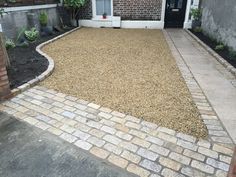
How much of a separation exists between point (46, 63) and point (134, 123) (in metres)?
3.20

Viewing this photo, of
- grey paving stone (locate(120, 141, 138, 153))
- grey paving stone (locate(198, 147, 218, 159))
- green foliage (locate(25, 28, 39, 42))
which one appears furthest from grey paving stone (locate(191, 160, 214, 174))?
green foliage (locate(25, 28, 39, 42))

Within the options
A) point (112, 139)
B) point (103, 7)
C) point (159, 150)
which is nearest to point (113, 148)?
point (112, 139)

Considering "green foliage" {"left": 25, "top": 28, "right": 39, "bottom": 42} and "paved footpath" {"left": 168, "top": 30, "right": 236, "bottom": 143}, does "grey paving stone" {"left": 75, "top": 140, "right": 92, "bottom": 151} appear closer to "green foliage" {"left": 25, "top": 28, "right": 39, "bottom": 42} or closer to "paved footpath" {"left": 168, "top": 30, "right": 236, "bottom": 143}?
"paved footpath" {"left": 168, "top": 30, "right": 236, "bottom": 143}

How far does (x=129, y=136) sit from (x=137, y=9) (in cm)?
873

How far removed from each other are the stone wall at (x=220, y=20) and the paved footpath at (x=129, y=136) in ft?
12.2

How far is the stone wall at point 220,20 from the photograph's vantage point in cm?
659

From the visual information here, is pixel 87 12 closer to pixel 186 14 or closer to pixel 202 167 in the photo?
pixel 186 14

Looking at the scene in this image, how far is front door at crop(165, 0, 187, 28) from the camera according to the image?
10.5 metres

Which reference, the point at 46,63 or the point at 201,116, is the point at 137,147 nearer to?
the point at 201,116

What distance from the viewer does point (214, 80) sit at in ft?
15.6

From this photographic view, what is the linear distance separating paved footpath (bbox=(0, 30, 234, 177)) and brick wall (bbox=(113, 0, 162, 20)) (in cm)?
741

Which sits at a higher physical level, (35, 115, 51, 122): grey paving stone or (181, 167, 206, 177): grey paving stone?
(35, 115, 51, 122): grey paving stone

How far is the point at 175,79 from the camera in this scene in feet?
15.8

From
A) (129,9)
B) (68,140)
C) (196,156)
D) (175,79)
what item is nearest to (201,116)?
(196,156)
